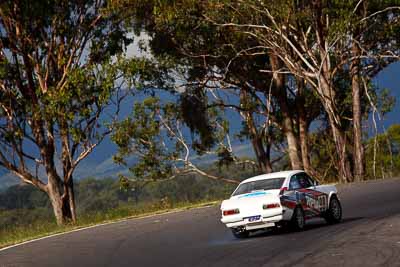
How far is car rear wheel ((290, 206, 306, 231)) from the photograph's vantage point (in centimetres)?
1748

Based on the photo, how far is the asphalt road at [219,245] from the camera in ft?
42.0

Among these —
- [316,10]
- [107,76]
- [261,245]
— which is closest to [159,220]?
[261,245]

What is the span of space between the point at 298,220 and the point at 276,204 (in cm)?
83

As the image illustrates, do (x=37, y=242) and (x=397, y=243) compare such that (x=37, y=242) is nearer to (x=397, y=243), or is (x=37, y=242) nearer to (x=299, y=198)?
(x=299, y=198)

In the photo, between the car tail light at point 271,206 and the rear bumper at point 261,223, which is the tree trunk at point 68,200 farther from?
the car tail light at point 271,206

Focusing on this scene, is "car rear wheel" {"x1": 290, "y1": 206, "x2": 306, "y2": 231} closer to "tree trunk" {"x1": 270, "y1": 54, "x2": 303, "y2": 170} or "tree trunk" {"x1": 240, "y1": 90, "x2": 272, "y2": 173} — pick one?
"tree trunk" {"x1": 270, "y1": 54, "x2": 303, "y2": 170}

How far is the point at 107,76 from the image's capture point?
131 ft

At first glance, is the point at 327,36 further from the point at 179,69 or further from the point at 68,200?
the point at 68,200

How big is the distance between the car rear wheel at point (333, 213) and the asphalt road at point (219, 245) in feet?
0.64

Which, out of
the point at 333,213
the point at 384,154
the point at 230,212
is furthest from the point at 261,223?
the point at 384,154

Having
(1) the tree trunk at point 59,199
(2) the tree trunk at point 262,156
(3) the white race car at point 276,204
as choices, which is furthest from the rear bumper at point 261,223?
(2) the tree trunk at point 262,156

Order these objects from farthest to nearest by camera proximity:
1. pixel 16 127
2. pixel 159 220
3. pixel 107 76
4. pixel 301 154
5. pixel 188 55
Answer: pixel 301 154, pixel 188 55, pixel 16 127, pixel 107 76, pixel 159 220

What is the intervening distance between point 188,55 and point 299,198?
2962 cm

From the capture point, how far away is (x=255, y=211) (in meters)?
17.2
